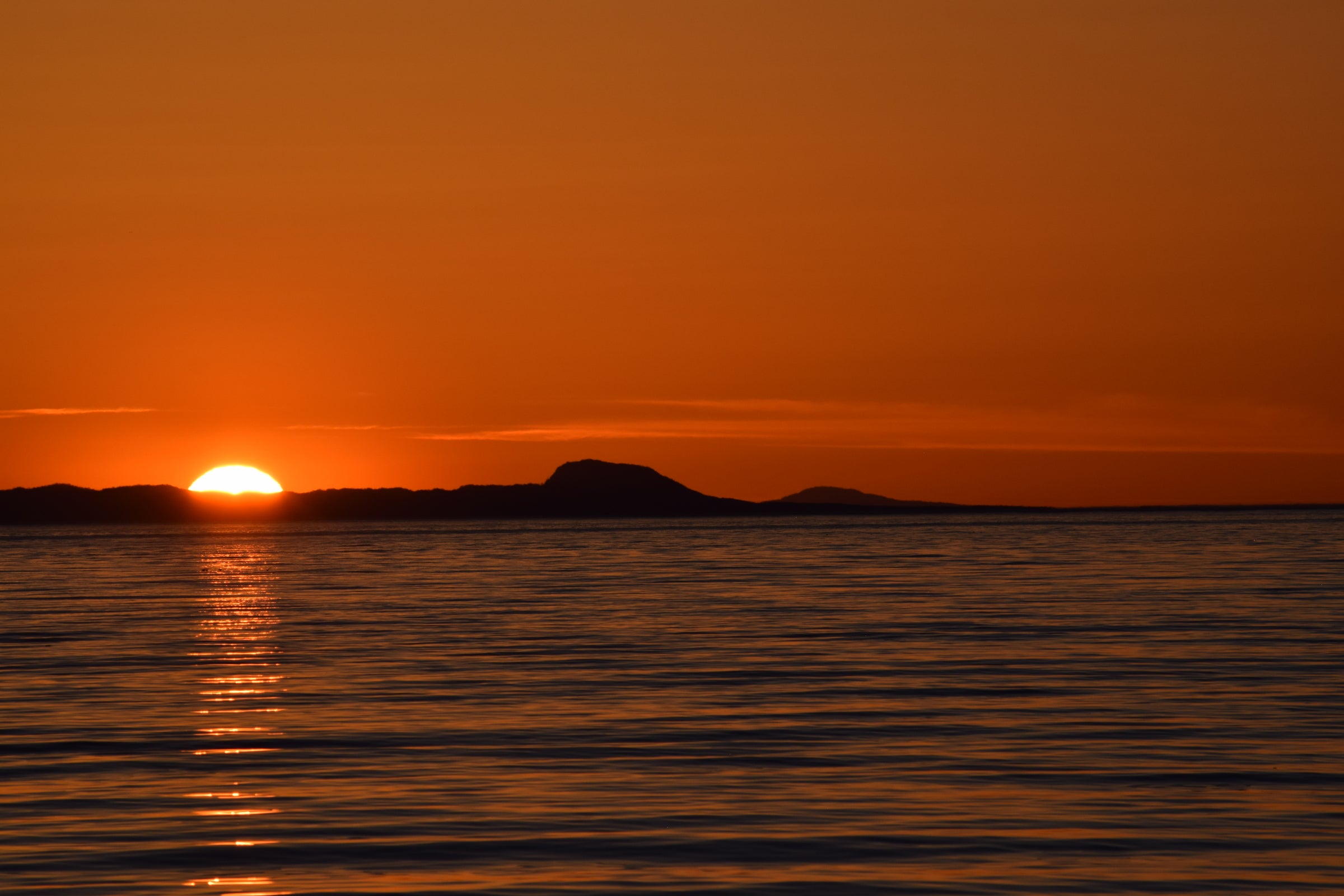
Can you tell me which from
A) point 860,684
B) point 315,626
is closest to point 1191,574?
point 315,626

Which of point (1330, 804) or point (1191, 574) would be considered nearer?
point (1330, 804)

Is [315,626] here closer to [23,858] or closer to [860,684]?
[860,684]

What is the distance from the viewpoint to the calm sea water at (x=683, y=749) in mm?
15273

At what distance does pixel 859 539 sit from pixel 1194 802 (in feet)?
439

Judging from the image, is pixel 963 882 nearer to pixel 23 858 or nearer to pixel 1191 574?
pixel 23 858

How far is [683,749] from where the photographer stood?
72.1 feet

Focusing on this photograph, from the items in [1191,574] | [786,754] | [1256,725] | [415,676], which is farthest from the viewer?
[1191,574]

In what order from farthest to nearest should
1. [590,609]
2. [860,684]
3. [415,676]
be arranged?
[590,609]
[415,676]
[860,684]

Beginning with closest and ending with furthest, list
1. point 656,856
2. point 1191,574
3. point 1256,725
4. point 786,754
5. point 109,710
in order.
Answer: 1. point 656,856
2. point 786,754
3. point 1256,725
4. point 109,710
5. point 1191,574

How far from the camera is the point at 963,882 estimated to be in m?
14.5

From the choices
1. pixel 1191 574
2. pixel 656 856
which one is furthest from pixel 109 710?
pixel 1191 574

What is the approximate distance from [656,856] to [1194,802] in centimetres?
604

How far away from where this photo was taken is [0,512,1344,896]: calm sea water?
1527 cm

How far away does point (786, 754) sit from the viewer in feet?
70.2
